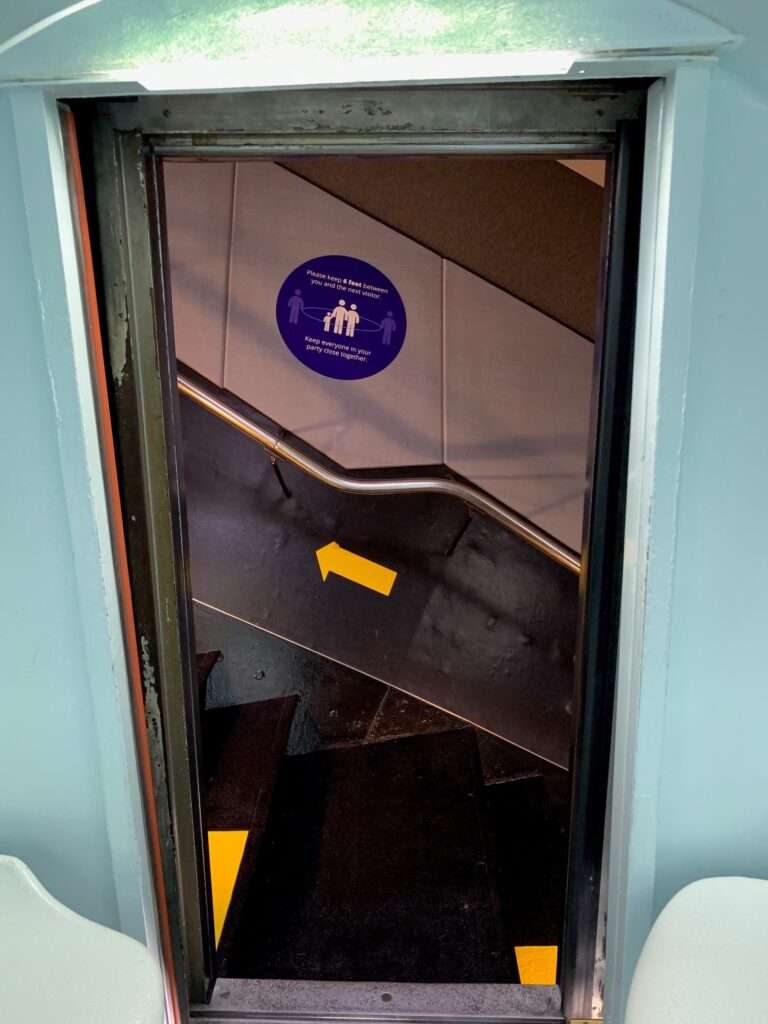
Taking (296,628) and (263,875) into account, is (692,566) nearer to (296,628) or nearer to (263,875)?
(263,875)

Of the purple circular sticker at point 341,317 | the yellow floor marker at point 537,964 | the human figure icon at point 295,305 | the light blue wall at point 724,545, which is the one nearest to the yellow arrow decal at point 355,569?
the purple circular sticker at point 341,317

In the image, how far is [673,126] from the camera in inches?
47.5

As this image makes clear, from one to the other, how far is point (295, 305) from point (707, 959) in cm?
351

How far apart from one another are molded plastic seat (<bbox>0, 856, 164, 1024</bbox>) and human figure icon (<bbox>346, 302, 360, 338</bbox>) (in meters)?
3.17

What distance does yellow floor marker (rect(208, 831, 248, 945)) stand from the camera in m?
2.77

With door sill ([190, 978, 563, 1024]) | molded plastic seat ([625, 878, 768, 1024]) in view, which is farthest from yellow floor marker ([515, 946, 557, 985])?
molded plastic seat ([625, 878, 768, 1024])

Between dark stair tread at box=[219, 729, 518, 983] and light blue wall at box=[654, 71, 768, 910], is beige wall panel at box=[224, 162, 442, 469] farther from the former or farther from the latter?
light blue wall at box=[654, 71, 768, 910]

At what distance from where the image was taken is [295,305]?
4.16 m

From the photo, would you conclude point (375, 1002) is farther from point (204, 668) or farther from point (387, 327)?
point (387, 327)

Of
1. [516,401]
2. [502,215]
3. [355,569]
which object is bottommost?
[355,569]

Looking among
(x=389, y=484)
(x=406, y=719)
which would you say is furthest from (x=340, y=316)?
(x=406, y=719)

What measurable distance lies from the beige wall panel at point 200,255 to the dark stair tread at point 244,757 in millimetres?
1789

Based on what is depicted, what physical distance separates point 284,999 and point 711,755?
1500 millimetres

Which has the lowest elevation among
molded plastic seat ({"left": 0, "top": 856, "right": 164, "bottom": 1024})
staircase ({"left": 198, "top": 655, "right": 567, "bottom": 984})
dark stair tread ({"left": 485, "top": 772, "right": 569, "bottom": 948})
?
dark stair tread ({"left": 485, "top": 772, "right": 569, "bottom": 948})
